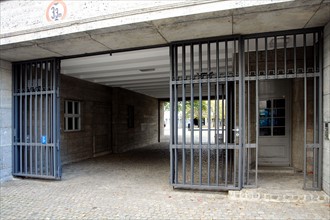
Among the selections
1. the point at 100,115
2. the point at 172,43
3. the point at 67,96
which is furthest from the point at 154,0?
the point at 100,115

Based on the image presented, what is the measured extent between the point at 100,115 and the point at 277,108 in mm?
6614

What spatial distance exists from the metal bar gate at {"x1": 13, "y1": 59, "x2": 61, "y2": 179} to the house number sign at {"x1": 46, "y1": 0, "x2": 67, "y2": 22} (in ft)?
4.55

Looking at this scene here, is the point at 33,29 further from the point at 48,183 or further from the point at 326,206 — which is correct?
the point at 326,206

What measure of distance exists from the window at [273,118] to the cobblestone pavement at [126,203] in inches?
96.3

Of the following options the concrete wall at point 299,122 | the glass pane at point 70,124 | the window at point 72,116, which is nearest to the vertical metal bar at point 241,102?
the concrete wall at point 299,122

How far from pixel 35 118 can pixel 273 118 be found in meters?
5.56

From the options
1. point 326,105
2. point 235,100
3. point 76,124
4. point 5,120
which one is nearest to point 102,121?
point 76,124

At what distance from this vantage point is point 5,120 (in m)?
5.64

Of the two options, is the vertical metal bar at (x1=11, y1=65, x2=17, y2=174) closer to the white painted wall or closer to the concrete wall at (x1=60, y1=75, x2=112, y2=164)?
the white painted wall

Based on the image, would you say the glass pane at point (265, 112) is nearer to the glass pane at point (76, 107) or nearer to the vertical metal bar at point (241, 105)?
the vertical metal bar at point (241, 105)

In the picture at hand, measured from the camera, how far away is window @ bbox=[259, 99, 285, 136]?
243 inches

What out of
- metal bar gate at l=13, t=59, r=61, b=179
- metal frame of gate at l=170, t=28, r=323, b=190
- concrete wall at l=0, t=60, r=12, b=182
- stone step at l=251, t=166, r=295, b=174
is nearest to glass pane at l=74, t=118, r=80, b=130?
metal bar gate at l=13, t=59, r=61, b=179

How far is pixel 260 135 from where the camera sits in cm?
623

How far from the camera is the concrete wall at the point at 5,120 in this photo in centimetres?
556
